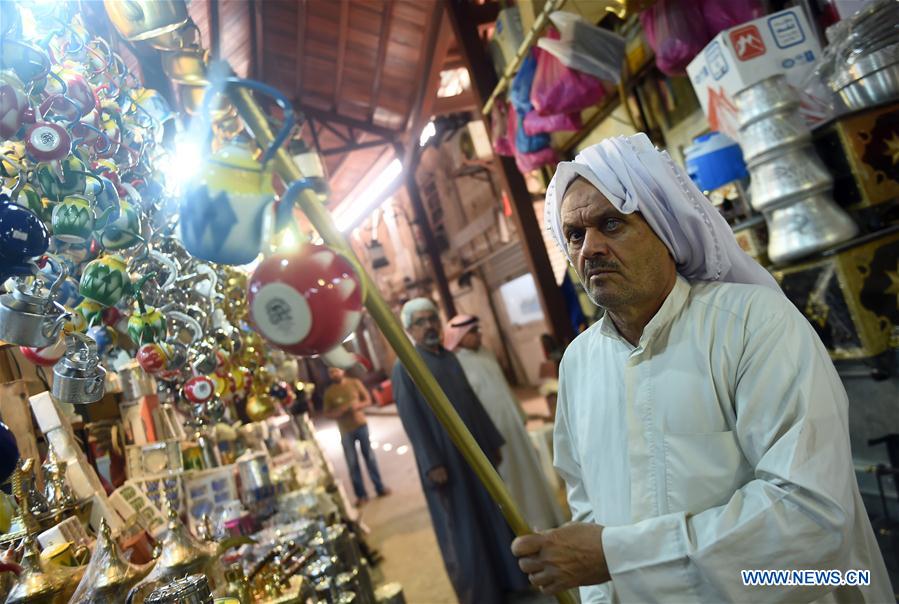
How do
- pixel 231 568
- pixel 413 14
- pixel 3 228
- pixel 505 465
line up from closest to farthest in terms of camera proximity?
pixel 3 228 → pixel 231 568 → pixel 505 465 → pixel 413 14

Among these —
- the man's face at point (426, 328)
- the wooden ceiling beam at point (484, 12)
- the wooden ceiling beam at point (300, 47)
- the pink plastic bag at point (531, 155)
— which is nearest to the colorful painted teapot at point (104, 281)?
the man's face at point (426, 328)

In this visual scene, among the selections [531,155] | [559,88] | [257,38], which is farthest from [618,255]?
[257,38]

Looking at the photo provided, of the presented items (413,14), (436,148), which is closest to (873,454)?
(413,14)

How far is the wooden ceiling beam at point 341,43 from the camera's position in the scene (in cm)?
668

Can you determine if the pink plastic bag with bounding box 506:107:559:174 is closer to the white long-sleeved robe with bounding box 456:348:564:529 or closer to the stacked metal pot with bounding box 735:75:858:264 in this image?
the white long-sleeved robe with bounding box 456:348:564:529

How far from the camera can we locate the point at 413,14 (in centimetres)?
633

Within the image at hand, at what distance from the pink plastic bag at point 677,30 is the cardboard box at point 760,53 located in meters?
0.30

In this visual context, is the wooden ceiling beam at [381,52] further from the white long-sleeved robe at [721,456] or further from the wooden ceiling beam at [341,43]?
the white long-sleeved robe at [721,456]

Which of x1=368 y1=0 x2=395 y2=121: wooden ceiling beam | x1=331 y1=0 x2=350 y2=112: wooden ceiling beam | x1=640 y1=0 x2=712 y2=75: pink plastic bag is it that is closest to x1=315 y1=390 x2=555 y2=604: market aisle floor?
x1=640 y1=0 x2=712 y2=75: pink plastic bag

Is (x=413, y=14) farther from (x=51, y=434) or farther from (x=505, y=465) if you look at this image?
(x=51, y=434)

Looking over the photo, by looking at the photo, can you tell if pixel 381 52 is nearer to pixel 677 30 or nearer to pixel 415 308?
pixel 415 308

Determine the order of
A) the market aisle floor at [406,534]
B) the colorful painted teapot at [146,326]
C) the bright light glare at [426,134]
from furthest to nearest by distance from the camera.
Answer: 1. the bright light glare at [426,134]
2. the market aisle floor at [406,534]
3. the colorful painted teapot at [146,326]

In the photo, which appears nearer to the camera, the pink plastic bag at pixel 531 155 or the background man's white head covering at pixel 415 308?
the background man's white head covering at pixel 415 308

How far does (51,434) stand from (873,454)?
288cm
